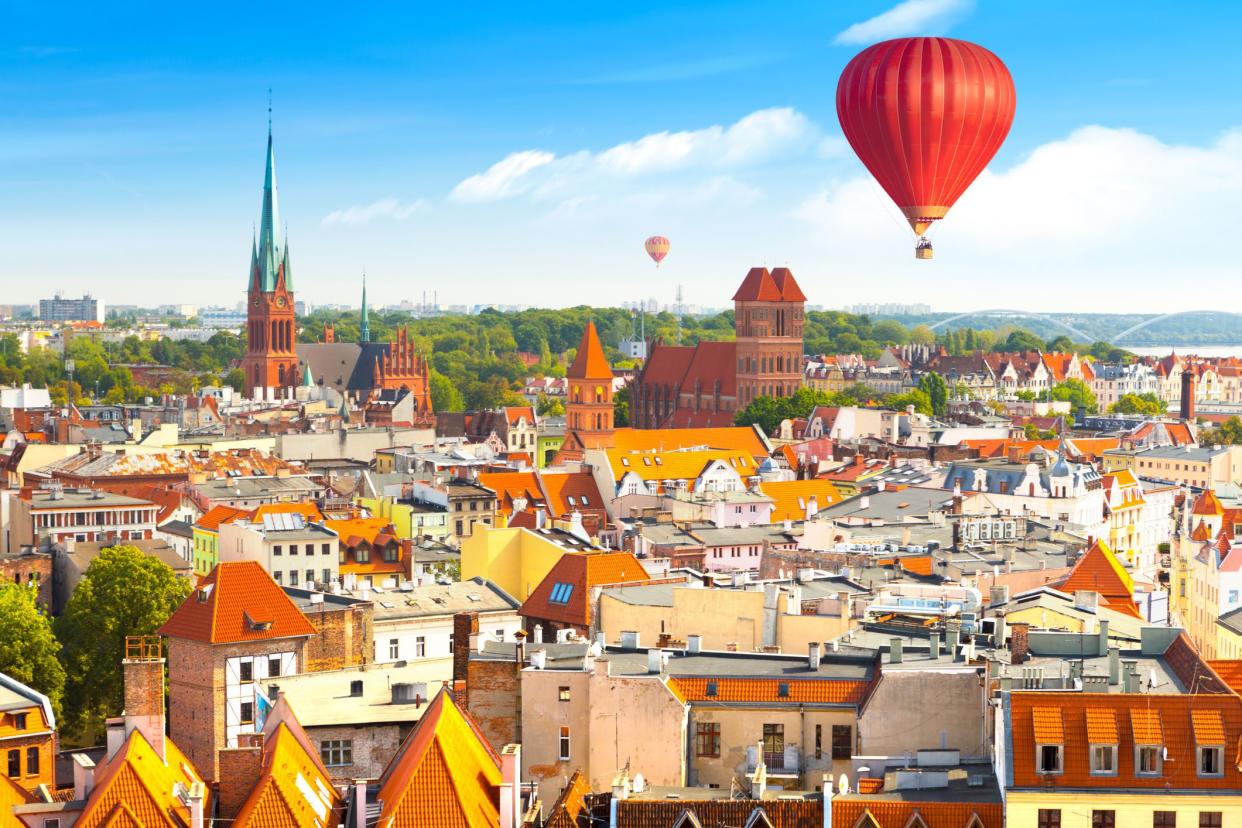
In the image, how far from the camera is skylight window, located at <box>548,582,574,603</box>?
194 feet

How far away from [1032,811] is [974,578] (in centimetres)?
3002

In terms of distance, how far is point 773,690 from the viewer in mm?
39500

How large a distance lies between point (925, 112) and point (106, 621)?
31926 millimetres

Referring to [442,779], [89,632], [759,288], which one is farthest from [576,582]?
[759,288]

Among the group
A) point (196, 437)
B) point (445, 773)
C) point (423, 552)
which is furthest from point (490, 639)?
point (196, 437)

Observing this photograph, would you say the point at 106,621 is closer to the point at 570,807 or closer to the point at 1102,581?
the point at 1102,581

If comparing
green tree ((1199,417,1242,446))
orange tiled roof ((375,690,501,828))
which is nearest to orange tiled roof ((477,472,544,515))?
orange tiled roof ((375,690,501,828))

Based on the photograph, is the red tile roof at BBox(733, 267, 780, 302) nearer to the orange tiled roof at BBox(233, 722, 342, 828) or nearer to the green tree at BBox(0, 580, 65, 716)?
the green tree at BBox(0, 580, 65, 716)

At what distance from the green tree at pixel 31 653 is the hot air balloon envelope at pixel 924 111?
106ft

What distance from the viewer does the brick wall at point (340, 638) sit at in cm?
5609

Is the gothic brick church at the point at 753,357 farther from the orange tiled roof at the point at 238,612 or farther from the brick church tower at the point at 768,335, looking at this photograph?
the orange tiled roof at the point at 238,612

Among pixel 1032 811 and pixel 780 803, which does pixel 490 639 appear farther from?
pixel 1032 811

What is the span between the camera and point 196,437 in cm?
13575

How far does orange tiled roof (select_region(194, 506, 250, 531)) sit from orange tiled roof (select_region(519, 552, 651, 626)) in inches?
1116
